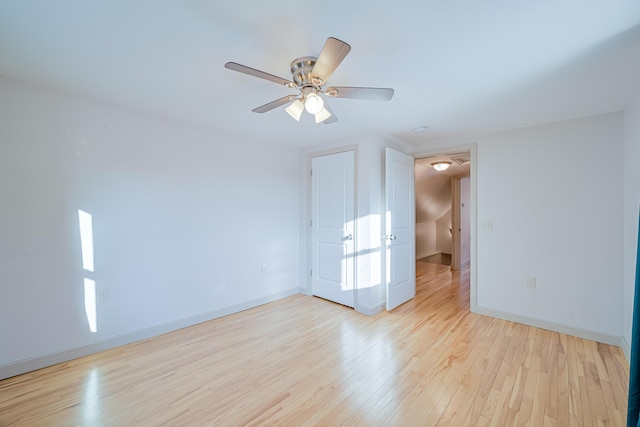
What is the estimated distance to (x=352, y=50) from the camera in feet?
4.95

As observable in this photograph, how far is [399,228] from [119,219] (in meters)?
3.06

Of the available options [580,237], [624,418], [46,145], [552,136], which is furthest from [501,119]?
Answer: [46,145]

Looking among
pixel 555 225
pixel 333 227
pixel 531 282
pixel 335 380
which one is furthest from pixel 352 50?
pixel 531 282

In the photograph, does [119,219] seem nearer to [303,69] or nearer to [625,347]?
[303,69]

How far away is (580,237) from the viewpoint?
2564 millimetres

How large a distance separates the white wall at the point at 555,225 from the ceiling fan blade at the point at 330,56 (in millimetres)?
2550

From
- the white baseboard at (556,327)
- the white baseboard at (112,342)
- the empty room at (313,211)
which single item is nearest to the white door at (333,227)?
the empty room at (313,211)

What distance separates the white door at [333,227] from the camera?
11.0 feet

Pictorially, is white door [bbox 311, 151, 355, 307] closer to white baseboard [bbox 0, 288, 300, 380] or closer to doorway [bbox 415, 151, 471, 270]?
white baseboard [bbox 0, 288, 300, 380]

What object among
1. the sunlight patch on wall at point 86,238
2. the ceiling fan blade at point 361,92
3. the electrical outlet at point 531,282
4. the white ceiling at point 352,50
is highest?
the white ceiling at point 352,50

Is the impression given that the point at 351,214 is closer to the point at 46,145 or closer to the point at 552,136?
the point at 552,136

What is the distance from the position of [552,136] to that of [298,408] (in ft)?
11.2

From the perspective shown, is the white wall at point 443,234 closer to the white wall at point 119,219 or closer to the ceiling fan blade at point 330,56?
the white wall at point 119,219

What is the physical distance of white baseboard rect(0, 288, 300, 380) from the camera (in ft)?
6.33
